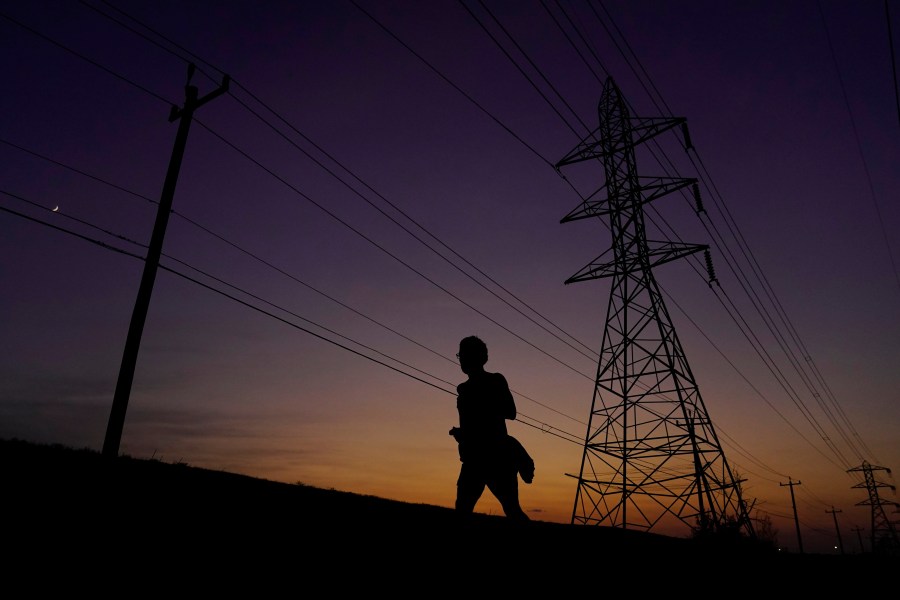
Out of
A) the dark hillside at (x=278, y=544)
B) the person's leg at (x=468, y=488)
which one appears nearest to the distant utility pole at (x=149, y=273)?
the dark hillside at (x=278, y=544)

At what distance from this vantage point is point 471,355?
17.7 ft

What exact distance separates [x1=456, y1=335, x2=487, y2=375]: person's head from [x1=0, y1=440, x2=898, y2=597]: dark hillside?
1442 millimetres

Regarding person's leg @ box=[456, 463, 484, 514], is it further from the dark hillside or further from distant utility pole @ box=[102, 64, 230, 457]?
distant utility pole @ box=[102, 64, 230, 457]

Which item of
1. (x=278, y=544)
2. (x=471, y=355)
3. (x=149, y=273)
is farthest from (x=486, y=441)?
(x=149, y=273)

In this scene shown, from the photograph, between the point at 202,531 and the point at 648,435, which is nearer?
the point at 202,531

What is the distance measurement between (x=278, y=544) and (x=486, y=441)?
292cm

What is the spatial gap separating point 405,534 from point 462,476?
7.09 ft

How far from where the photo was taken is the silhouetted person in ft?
17.2

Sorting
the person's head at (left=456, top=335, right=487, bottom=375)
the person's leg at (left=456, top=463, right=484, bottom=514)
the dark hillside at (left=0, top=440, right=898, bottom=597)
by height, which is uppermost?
the person's head at (left=456, top=335, right=487, bottom=375)

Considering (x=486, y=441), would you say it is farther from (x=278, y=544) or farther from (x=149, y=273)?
(x=149, y=273)

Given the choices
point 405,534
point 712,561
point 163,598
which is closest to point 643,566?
point 712,561

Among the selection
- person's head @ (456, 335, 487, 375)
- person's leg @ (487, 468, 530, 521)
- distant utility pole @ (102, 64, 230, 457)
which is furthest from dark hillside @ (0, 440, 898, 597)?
distant utility pole @ (102, 64, 230, 457)

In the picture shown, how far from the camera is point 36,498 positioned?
8.75 ft

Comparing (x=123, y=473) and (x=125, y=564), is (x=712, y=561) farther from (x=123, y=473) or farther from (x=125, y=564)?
(x=123, y=473)
